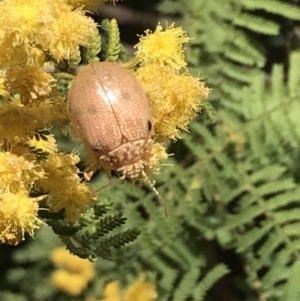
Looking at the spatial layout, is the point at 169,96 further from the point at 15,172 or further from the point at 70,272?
the point at 70,272

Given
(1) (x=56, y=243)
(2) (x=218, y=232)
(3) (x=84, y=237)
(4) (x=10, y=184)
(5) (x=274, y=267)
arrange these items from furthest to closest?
(1) (x=56, y=243), (2) (x=218, y=232), (5) (x=274, y=267), (3) (x=84, y=237), (4) (x=10, y=184)

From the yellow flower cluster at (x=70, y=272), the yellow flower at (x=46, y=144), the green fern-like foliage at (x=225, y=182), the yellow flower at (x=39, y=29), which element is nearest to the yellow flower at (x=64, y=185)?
the yellow flower at (x=46, y=144)

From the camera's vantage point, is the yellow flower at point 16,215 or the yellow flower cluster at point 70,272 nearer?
the yellow flower at point 16,215

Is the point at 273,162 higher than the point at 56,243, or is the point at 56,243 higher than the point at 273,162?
the point at 273,162

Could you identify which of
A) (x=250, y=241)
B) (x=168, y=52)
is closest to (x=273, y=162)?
(x=250, y=241)

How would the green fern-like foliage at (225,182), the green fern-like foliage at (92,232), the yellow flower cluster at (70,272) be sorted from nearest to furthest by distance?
the green fern-like foliage at (92,232) < the green fern-like foliage at (225,182) < the yellow flower cluster at (70,272)

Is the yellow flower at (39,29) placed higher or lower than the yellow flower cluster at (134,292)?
higher

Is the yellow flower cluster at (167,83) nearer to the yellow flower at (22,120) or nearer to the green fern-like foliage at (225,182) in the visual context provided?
the yellow flower at (22,120)

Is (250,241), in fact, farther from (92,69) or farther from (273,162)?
(92,69)

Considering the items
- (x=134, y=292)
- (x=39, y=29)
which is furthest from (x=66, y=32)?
(x=134, y=292)
